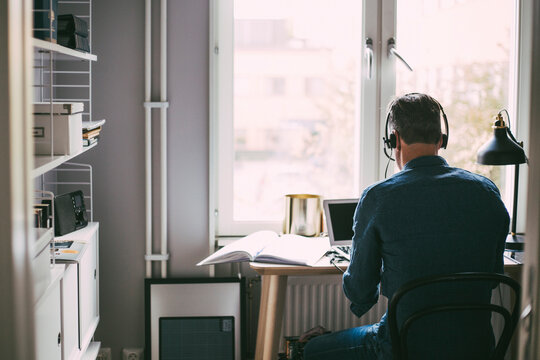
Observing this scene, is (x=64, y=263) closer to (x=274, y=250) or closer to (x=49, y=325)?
(x=49, y=325)

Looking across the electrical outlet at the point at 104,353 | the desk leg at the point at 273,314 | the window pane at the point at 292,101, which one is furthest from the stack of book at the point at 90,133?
the electrical outlet at the point at 104,353

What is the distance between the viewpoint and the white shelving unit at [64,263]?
1.63m

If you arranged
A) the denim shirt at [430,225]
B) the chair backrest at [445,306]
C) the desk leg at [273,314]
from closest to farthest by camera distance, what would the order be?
the chair backrest at [445,306]
the denim shirt at [430,225]
the desk leg at [273,314]

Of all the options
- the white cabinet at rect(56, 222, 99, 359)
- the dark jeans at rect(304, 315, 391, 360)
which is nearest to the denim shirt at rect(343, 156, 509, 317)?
the dark jeans at rect(304, 315, 391, 360)

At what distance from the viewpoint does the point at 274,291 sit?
2.35m

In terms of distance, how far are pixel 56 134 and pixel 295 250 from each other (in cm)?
96

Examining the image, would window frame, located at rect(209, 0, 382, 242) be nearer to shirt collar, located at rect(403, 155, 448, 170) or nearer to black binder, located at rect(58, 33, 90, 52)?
black binder, located at rect(58, 33, 90, 52)

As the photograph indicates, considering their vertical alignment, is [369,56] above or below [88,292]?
above

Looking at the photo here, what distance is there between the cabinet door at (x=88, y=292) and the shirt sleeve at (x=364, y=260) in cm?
96

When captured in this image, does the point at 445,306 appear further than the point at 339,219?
No

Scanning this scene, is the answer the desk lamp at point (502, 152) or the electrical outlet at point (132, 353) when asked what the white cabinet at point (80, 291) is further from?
the desk lamp at point (502, 152)

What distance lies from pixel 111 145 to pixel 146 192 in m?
0.25

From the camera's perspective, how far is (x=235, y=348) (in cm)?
271

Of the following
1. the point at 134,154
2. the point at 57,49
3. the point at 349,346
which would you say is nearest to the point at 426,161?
the point at 349,346
